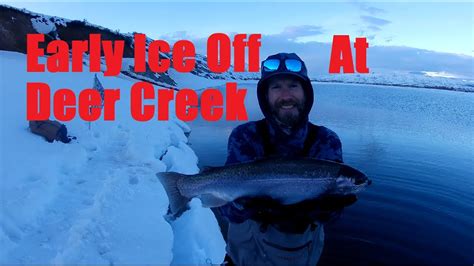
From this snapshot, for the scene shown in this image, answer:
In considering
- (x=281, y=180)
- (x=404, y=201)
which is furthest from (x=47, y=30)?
(x=281, y=180)

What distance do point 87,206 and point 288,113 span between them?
5730mm

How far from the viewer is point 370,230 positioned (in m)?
10.3

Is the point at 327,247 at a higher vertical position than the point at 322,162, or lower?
lower

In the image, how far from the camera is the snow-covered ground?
5.98 metres

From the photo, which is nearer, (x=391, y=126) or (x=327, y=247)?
(x=327, y=247)

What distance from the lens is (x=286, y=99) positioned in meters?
4.14

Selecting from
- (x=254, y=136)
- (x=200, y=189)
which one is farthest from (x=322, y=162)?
(x=200, y=189)

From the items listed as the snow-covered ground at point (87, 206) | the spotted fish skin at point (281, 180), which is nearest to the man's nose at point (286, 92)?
the spotted fish skin at point (281, 180)

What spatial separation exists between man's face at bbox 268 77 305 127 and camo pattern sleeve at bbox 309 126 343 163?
13.5 inches

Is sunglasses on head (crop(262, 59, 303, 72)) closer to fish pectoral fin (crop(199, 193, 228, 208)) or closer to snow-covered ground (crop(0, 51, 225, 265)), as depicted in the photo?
fish pectoral fin (crop(199, 193, 228, 208))

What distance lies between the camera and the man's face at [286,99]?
4094mm

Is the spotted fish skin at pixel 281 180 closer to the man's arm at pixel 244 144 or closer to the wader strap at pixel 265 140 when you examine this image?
the man's arm at pixel 244 144

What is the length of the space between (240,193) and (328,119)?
2843 centimetres

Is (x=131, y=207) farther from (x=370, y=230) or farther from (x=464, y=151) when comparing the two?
(x=464, y=151)
